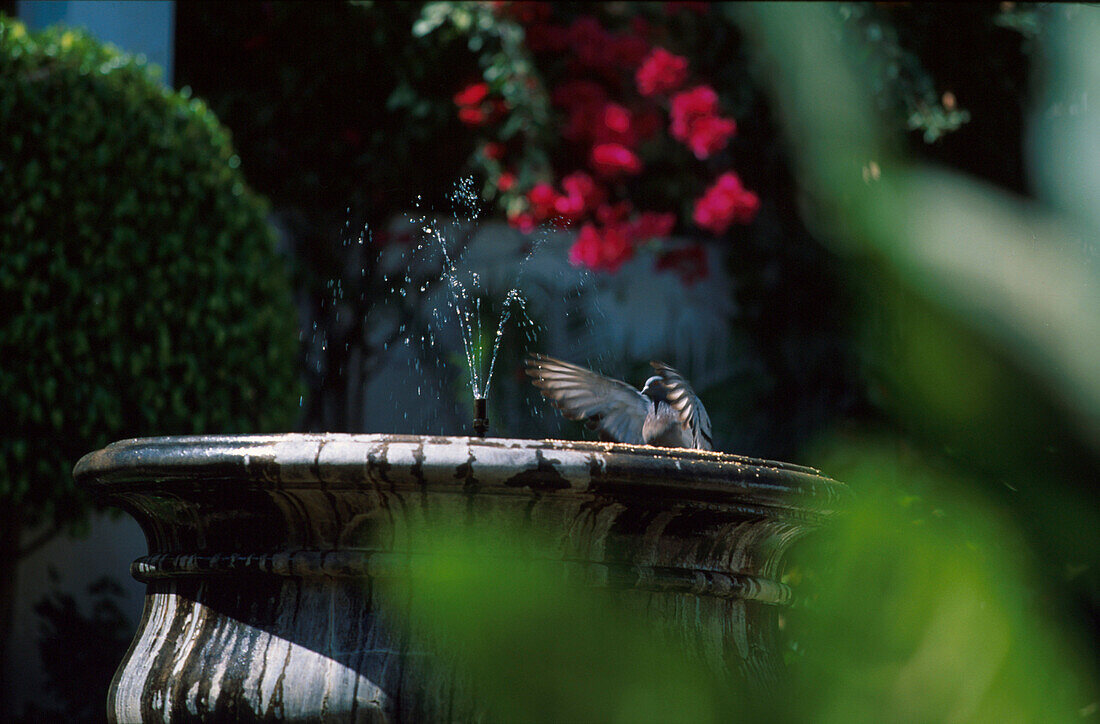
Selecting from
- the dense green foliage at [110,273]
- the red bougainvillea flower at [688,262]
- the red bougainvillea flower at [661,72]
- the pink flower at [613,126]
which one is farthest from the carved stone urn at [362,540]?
the red bougainvillea flower at [688,262]

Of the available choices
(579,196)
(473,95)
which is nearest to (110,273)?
(473,95)

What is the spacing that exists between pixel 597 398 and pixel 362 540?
1.68ft

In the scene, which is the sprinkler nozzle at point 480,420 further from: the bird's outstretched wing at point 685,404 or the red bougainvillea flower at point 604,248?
the red bougainvillea flower at point 604,248

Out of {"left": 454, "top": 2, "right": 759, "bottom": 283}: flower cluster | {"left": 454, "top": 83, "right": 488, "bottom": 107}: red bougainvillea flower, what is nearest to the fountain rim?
{"left": 454, "top": 2, "right": 759, "bottom": 283}: flower cluster

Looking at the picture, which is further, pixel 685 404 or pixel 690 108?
pixel 690 108

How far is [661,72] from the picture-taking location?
411 centimetres

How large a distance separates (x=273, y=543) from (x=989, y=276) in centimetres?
228

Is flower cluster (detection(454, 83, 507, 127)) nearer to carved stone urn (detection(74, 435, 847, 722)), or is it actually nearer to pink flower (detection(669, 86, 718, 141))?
pink flower (detection(669, 86, 718, 141))

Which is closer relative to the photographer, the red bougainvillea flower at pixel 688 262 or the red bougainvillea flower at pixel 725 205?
the red bougainvillea flower at pixel 725 205

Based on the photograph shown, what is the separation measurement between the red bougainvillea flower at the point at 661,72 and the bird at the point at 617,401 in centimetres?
275

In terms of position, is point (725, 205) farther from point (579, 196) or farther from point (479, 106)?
point (479, 106)

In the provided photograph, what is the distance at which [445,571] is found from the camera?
0.67 meters

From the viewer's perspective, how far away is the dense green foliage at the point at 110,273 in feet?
9.87

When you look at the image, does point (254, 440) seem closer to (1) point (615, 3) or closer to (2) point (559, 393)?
(2) point (559, 393)
